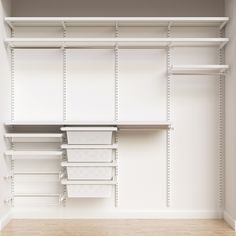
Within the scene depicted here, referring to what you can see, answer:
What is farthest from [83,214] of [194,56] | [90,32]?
[194,56]

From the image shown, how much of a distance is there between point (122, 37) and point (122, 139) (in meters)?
0.96

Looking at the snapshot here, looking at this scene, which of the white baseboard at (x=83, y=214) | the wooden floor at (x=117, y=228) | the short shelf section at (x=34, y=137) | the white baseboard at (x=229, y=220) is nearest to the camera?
the wooden floor at (x=117, y=228)

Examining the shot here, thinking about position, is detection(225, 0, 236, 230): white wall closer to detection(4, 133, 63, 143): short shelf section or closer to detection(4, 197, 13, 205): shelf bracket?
detection(4, 133, 63, 143): short shelf section

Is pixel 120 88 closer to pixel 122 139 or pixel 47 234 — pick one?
pixel 122 139

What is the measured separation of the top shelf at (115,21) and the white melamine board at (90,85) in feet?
0.85

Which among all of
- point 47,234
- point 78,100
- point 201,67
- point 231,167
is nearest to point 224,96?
point 201,67

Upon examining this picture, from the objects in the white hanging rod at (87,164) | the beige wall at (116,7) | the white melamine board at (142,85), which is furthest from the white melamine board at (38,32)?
the white hanging rod at (87,164)

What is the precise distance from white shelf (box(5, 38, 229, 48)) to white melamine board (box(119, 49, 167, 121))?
0.36 ft

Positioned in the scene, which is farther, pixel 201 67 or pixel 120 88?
pixel 120 88

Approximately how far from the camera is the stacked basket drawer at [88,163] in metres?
2.96

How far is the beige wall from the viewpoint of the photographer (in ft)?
10.5

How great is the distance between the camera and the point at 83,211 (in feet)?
10.4

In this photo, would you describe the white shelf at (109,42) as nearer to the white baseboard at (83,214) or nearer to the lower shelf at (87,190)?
the lower shelf at (87,190)

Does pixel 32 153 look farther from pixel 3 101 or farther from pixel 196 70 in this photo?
pixel 196 70
